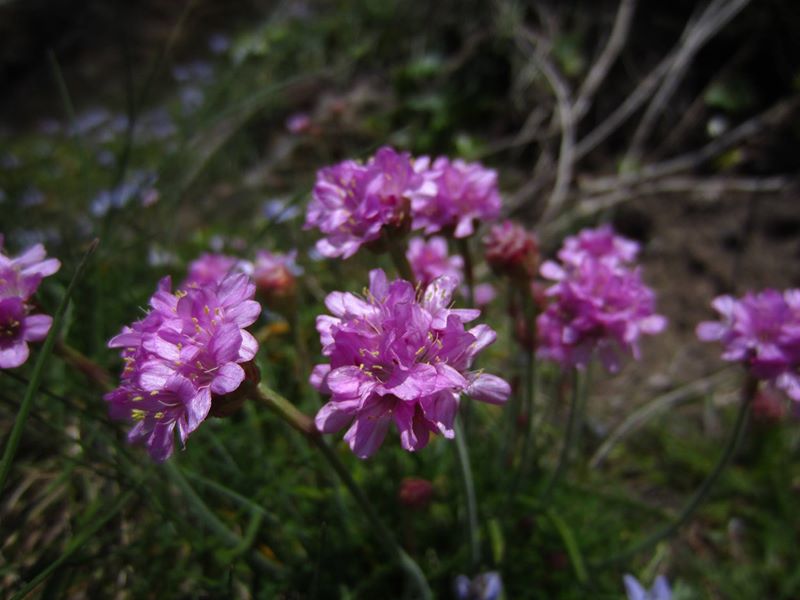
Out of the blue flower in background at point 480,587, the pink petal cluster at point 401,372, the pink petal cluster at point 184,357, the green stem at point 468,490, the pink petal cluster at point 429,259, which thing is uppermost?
the pink petal cluster at point 184,357

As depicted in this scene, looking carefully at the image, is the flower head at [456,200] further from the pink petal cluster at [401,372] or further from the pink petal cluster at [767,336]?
the pink petal cluster at [767,336]

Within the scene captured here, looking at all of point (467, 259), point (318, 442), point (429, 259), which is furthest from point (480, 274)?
point (318, 442)

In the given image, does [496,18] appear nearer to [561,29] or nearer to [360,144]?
[561,29]

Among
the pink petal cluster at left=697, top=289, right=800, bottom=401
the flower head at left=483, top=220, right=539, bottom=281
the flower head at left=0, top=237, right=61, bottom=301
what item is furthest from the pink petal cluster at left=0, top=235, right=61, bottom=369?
the pink petal cluster at left=697, top=289, right=800, bottom=401

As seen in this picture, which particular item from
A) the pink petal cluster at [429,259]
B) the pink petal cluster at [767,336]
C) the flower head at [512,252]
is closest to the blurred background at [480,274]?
the pink petal cluster at [429,259]

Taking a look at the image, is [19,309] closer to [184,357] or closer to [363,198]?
[184,357]

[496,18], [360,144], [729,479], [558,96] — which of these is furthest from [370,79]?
[729,479]
